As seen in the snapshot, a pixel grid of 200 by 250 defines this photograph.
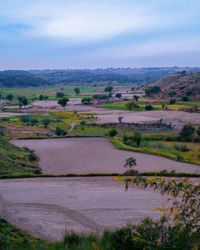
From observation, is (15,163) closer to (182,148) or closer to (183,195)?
(182,148)

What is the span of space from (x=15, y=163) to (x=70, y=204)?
567 inches

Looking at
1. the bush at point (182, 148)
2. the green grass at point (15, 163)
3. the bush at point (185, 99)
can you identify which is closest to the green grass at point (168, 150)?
the bush at point (182, 148)

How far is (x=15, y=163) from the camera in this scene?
39625 millimetres

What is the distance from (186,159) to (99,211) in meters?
20.2

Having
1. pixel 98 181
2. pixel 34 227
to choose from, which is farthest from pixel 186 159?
pixel 34 227

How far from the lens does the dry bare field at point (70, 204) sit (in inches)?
874

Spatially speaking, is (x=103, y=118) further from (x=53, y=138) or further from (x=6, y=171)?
(x=6, y=171)

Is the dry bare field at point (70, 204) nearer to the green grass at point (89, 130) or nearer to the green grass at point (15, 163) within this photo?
the green grass at point (15, 163)

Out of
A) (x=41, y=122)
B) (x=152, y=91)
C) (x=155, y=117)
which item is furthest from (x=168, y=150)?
(x=152, y=91)

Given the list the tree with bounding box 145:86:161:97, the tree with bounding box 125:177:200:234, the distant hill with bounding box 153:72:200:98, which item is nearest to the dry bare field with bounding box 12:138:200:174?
the tree with bounding box 125:177:200:234

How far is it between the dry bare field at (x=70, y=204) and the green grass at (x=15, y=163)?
286cm

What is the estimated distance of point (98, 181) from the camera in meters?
32.2

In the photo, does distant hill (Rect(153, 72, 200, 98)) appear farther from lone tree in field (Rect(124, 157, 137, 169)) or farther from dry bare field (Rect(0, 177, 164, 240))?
dry bare field (Rect(0, 177, 164, 240))

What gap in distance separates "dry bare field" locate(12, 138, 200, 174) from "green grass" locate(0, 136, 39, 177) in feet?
4.19
